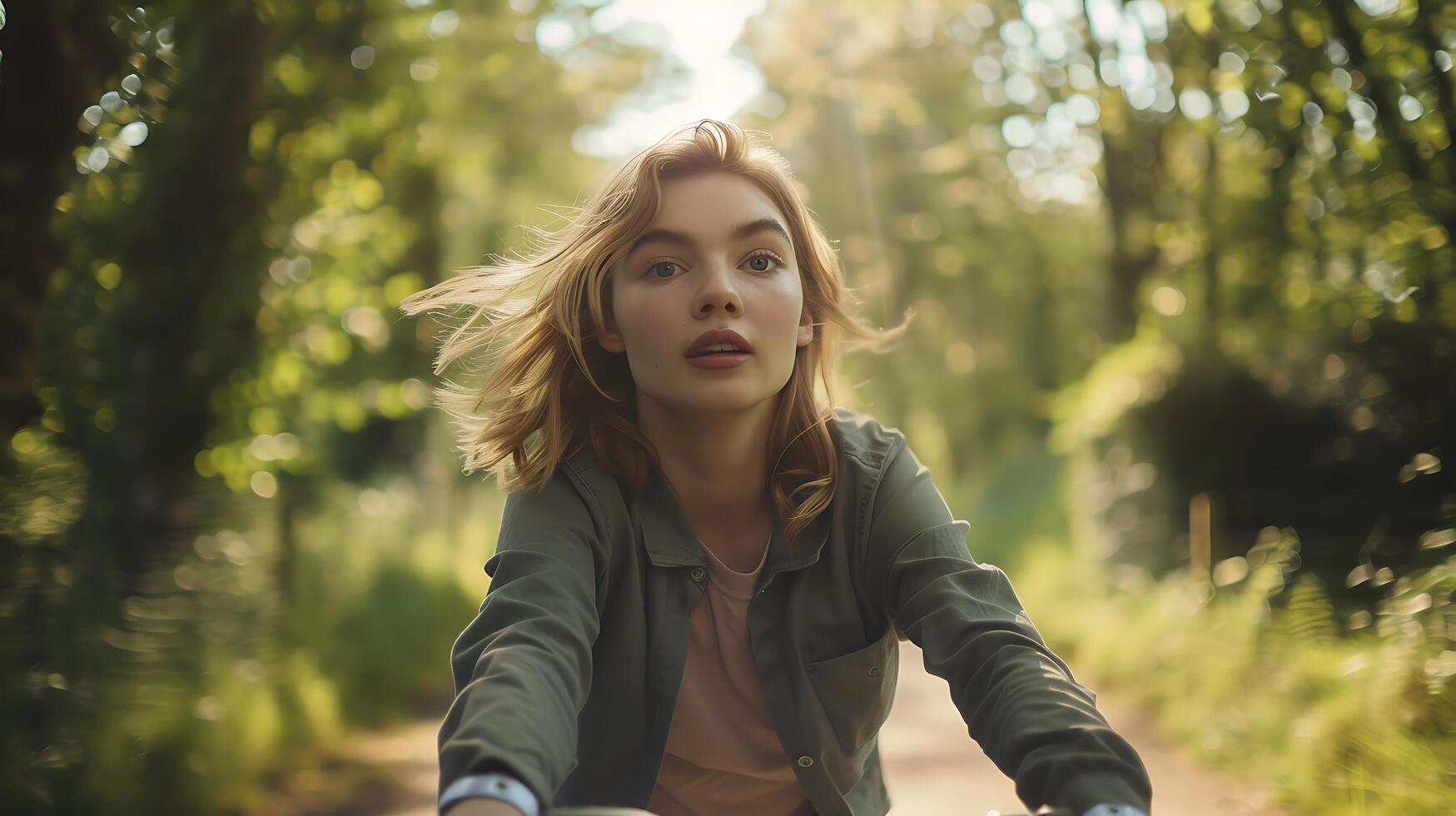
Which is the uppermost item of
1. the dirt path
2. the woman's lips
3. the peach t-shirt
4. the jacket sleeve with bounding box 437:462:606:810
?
the woman's lips

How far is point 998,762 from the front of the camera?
179cm

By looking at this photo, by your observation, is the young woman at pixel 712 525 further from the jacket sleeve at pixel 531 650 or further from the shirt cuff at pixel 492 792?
the shirt cuff at pixel 492 792

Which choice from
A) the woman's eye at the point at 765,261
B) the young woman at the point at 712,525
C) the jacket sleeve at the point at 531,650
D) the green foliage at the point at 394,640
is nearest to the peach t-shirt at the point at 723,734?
the young woman at the point at 712,525

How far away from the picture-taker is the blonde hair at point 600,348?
227 cm

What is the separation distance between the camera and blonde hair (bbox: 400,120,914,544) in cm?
227

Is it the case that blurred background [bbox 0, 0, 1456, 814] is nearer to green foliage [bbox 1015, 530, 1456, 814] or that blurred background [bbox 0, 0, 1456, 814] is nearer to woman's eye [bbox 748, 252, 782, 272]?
green foliage [bbox 1015, 530, 1456, 814]

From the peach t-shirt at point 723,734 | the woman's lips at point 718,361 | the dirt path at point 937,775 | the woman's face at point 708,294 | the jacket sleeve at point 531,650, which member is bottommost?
the dirt path at point 937,775

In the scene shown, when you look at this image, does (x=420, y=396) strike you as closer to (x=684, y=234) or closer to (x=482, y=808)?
(x=684, y=234)

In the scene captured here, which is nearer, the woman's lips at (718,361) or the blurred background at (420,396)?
the woman's lips at (718,361)

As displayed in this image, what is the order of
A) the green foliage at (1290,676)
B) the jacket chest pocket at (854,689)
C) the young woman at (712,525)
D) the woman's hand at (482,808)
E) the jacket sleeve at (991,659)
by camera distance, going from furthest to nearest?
the green foliage at (1290,676) → the jacket chest pocket at (854,689) → the young woman at (712,525) → the jacket sleeve at (991,659) → the woman's hand at (482,808)

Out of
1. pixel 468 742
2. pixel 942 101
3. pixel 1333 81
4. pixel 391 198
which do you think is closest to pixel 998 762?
pixel 468 742

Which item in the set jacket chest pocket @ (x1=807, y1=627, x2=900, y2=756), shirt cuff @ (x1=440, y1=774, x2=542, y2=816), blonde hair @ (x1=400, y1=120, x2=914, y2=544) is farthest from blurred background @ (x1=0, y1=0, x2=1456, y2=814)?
shirt cuff @ (x1=440, y1=774, x2=542, y2=816)

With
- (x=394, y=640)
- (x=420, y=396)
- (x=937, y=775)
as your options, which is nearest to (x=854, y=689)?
(x=937, y=775)

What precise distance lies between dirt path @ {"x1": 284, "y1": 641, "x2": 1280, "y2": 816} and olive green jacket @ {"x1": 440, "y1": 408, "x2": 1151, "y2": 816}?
2612 mm
